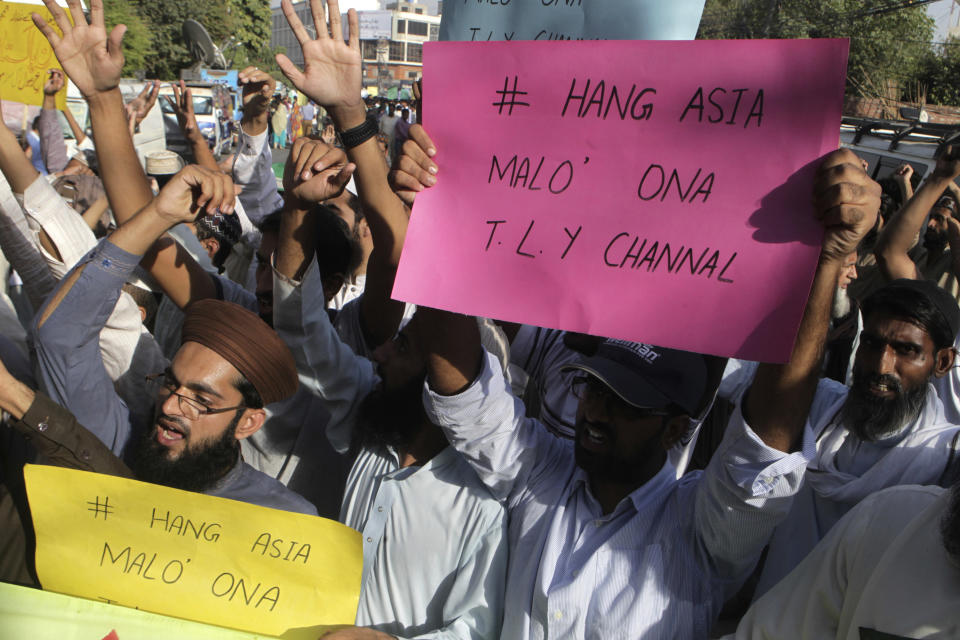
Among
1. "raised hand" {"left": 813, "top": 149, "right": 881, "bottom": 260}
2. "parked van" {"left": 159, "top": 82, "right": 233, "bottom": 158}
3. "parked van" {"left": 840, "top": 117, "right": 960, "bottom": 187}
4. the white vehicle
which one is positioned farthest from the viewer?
"parked van" {"left": 159, "top": 82, "right": 233, "bottom": 158}

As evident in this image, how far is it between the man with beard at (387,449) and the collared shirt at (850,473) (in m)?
0.80

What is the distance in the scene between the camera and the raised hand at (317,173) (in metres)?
1.87

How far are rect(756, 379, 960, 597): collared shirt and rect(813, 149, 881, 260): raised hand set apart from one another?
2.85ft

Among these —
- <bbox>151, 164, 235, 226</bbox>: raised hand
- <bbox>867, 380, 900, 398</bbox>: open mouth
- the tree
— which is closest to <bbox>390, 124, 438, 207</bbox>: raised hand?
<bbox>151, 164, 235, 226</bbox>: raised hand

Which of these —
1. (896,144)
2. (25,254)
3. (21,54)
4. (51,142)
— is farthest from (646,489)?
(896,144)

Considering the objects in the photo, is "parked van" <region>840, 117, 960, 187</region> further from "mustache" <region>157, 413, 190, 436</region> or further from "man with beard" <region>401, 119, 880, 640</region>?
"mustache" <region>157, 413, 190, 436</region>

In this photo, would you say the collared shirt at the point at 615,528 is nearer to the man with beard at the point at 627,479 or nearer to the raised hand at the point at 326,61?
the man with beard at the point at 627,479

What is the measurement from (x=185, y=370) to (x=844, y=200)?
155 cm

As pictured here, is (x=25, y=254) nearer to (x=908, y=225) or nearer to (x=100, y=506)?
(x=100, y=506)

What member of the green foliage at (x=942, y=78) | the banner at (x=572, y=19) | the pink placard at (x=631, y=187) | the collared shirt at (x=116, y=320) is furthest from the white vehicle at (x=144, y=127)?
the green foliage at (x=942, y=78)

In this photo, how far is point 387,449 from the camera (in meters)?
2.02

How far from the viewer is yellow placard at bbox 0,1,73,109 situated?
3.22 meters

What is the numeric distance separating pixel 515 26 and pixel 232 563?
1629 millimetres

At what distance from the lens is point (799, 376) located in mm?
1326
